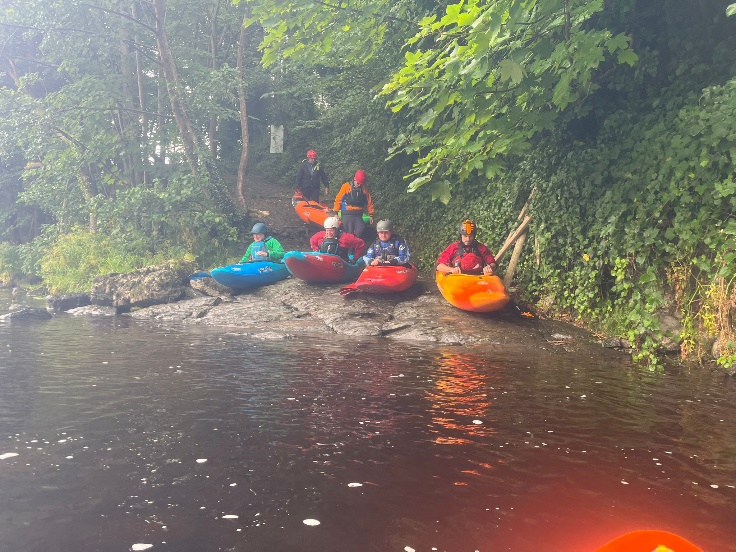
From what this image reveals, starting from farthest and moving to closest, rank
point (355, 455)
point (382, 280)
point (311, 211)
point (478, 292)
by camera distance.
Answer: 1. point (311, 211)
2. point (382, 280)
3. point (478, 292)
4. point (355, 455)

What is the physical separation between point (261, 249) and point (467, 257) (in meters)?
4.97

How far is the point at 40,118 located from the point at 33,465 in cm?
1546

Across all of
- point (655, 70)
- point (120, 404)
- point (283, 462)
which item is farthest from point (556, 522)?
point (655, 70)

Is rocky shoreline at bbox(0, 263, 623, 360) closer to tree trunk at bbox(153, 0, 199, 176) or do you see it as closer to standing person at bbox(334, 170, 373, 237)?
standing person at bbox(334, 170, 373, 237)

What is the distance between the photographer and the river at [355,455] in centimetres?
294

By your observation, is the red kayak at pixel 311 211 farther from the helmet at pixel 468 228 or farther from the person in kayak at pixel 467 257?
the helmet at pixel 468 228

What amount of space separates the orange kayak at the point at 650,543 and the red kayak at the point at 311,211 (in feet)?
47.4

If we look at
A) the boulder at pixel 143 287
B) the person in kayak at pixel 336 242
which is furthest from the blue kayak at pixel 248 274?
the boulder at pixel 143 287

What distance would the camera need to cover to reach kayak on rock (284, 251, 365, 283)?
11.8m

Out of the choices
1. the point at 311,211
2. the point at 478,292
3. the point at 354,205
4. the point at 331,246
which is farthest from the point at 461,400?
the point at 311,211

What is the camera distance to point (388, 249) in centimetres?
1176

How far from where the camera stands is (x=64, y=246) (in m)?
16.4

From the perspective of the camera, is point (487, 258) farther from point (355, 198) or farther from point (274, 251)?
point (274, 251)

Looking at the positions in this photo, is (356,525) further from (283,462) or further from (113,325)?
(113,325)
